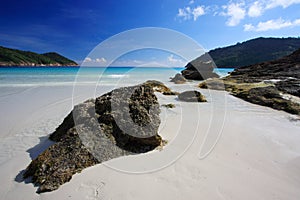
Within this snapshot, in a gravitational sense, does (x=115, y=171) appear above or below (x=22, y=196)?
above

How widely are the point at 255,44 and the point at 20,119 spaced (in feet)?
448

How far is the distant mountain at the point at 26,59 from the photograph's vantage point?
77.4 meters

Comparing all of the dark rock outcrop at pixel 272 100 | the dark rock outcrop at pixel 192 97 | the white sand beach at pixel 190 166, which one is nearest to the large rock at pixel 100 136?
the white sand beach at pixel 190 166

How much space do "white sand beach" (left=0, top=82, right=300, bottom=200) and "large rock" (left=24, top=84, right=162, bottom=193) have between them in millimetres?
169

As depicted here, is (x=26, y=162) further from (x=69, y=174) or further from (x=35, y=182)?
(x=69, y=174)

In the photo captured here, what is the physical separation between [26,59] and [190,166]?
366ft

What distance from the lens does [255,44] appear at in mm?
109875

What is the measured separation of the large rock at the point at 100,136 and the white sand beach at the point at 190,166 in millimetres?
169

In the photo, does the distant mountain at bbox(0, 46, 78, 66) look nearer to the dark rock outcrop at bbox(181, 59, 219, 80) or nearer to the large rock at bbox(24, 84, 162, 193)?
the dark rock outcrop at bbox(181, 59, 219, 80)

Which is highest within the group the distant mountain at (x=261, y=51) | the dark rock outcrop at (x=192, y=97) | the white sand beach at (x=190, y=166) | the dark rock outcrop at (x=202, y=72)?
the distant mountain at (x=261, y=51)

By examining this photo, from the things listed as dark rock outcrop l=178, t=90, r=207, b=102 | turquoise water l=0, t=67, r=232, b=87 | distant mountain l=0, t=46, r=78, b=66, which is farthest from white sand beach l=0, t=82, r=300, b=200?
distant mountain l=0, t=46, r=78, b=66

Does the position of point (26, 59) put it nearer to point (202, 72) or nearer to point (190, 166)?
point (202, 72)

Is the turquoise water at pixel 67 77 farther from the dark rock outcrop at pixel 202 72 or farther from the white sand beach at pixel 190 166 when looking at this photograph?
the white sand beach at pixel 190 166

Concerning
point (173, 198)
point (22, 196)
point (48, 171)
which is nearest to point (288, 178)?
point (173, 198)
